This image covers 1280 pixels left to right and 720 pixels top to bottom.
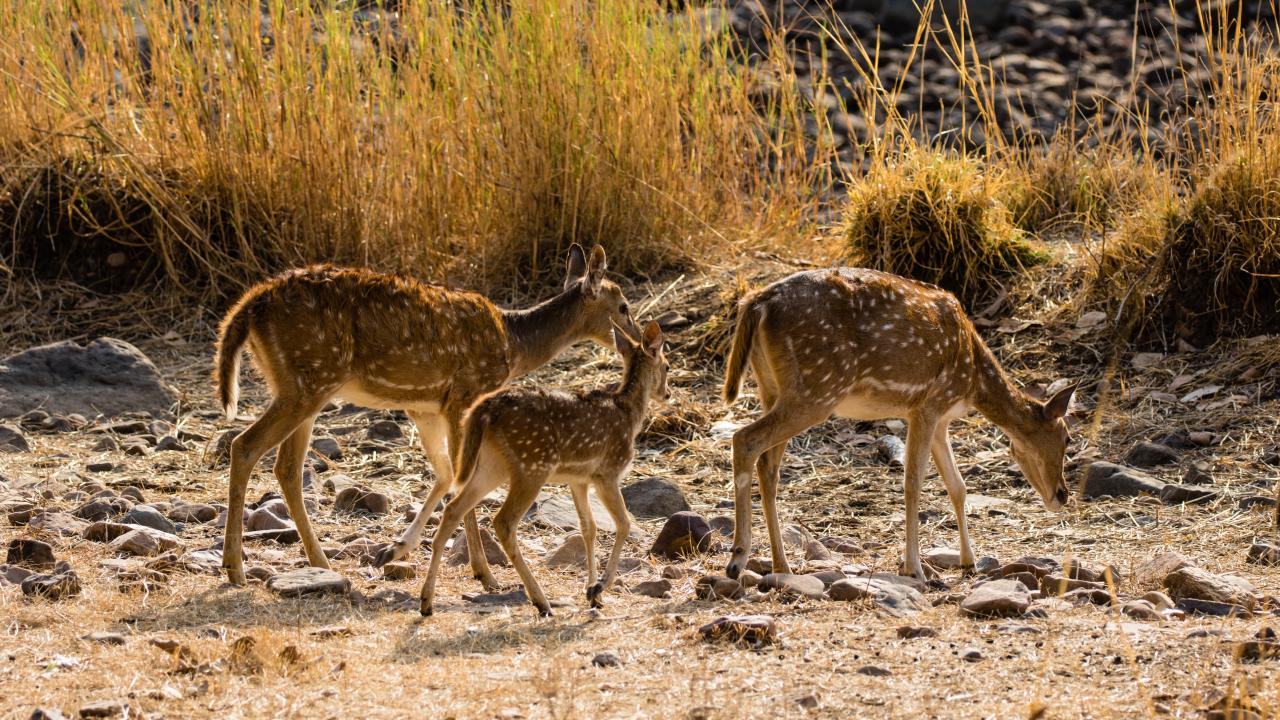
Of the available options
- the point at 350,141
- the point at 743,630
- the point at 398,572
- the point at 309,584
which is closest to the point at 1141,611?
the point at 743,630

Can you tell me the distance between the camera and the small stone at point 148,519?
7.08m

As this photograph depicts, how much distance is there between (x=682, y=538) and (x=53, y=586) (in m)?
2.65

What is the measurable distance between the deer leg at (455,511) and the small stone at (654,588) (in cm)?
77

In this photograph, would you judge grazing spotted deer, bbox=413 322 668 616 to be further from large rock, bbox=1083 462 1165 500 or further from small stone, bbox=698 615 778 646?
large rock, bbox=1083 462 1165 500

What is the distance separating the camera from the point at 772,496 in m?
6.83

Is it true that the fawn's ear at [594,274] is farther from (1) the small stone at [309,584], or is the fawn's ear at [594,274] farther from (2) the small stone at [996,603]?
(2) the small stone at [996,603]

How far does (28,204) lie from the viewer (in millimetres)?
11133

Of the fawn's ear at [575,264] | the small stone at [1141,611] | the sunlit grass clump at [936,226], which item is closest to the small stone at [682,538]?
the fawn's ear at [575,264]

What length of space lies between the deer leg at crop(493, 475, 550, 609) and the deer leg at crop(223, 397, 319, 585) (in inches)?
41.9

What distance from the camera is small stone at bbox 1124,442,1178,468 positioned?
8344mm

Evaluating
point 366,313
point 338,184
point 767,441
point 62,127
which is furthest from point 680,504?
point 62,127

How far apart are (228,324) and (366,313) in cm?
57

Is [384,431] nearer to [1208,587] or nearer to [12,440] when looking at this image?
[12,440]

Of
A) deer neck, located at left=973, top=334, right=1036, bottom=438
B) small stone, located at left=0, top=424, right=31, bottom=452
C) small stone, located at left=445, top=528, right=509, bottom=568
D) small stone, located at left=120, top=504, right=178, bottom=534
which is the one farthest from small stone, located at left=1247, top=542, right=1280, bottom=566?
small stone, located at left=0, top=424, right=31, bottom=452
